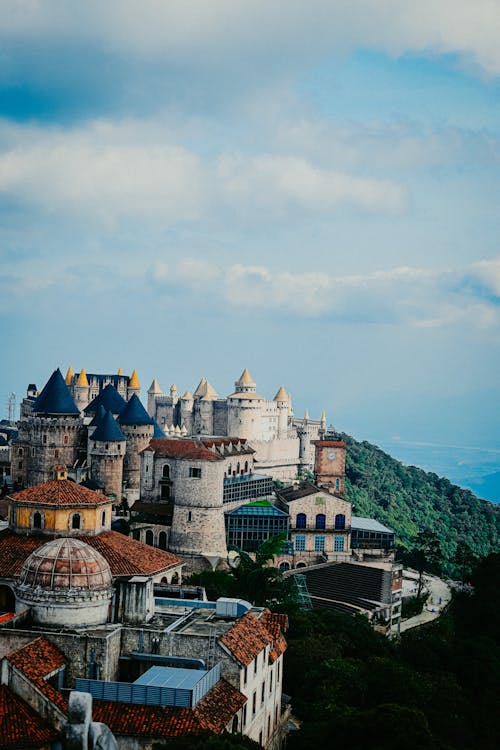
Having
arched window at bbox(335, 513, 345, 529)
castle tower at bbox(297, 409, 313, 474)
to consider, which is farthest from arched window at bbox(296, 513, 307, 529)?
castle tower at bbox(297, 409, 313, 474)

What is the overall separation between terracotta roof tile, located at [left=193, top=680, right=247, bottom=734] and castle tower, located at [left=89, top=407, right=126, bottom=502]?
112ft

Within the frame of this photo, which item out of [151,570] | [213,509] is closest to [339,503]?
[213,509]

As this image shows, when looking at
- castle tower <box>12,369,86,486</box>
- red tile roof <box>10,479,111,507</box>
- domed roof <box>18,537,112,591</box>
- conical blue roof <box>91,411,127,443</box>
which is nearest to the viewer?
domed roof <box>18,537,112,591</box>

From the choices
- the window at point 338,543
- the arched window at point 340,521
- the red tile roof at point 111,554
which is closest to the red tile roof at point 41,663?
the red tile roof at point 111,554

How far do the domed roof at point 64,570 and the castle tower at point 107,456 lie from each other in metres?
30.4

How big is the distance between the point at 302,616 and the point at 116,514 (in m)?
18.9

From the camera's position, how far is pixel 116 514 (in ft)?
190

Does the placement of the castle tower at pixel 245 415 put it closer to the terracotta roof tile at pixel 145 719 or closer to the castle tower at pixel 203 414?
the castle tower at pixel 203 414

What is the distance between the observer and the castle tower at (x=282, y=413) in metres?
107

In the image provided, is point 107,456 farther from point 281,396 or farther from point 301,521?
point 281,396

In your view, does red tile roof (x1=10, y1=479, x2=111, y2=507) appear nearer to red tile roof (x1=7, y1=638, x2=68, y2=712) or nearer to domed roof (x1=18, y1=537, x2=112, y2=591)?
domed roof (x1=18, y1=537, x2=112, y2=591)

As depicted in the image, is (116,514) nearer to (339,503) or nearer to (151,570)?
(339,503)

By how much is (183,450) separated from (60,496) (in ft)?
56.0

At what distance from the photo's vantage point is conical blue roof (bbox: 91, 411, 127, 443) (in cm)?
6044
